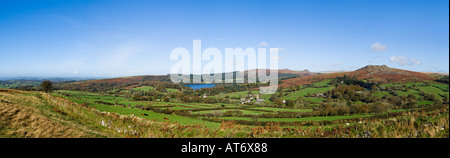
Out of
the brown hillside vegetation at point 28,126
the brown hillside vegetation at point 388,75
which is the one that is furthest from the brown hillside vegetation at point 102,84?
the brown hillside vegetation at point 388,75

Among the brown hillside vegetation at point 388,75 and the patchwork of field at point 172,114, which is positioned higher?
the brown hillside vegetation at point 388,75

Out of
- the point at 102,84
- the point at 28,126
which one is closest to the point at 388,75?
the point at 28,126

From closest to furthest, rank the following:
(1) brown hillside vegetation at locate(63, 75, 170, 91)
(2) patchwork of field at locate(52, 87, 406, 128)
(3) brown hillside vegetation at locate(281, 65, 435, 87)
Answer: (2) patchwork of field at locate(52, 87, 406, 128) < (3) brown hillside vegetation at locate(281, 65, 435, 87) < (1) brown hillside vegetation at locate(63, 75, 170, 91)

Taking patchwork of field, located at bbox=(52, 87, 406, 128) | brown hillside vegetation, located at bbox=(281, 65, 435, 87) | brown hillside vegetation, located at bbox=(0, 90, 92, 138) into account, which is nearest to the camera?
brown hillside vegetation, located at bbox=(0, 90, 92, 138)

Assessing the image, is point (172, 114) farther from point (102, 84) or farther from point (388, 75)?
point (102, 84)

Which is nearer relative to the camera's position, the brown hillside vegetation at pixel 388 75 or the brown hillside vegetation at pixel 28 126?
the brown hillside vegetation at pixel 28 126

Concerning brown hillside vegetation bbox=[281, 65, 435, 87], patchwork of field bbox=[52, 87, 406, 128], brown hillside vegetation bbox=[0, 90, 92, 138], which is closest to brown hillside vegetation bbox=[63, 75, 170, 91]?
patchwork of field bbox=[52, 87, 406, 128]

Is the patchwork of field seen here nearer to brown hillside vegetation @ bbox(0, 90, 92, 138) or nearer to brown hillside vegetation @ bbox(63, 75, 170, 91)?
brown hillside vegetation @ bbox(0, 90, 92, 138)

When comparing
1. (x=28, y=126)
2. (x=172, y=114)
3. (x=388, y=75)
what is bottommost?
(x=172, y=114)

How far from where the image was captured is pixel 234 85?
10488 cm

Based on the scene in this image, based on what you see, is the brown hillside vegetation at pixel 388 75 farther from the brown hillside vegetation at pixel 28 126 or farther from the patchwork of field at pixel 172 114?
the brown hillside vegetation at pixel 28 126

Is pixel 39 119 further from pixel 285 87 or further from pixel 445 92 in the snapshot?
pixel 285 87
